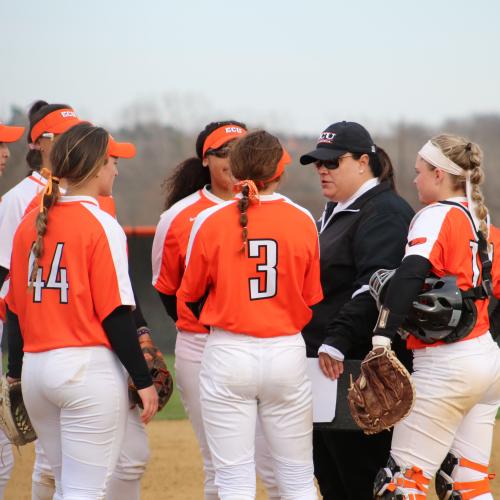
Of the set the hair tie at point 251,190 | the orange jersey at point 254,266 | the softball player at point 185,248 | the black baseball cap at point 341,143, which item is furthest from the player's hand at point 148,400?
the black baseball cap at point 341,143

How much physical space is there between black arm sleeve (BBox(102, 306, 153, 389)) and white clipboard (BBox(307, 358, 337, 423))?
0.84 m

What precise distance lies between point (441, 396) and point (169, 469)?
3.18 metres

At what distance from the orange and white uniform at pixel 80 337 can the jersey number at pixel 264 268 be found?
495 mm

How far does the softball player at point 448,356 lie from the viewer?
11.8ft

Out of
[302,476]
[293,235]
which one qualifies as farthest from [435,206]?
[302,476]

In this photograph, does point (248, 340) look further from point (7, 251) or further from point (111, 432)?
point (7, 251)

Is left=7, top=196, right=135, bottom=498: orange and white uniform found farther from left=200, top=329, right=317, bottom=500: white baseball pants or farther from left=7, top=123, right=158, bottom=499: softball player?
left=200, top=329, right=317, bottom=500: white baseball pants

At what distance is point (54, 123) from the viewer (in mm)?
4461

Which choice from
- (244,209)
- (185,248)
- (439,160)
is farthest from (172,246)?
(439,160)

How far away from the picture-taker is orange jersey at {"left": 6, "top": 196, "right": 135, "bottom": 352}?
3.32 metres

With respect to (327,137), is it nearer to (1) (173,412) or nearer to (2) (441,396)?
(2) (441,396)

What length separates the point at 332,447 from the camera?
14.0 ft

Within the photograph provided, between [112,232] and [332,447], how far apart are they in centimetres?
163

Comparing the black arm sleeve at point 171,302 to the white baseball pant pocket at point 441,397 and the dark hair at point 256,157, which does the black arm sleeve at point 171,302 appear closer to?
the dark hair at point 256,157
